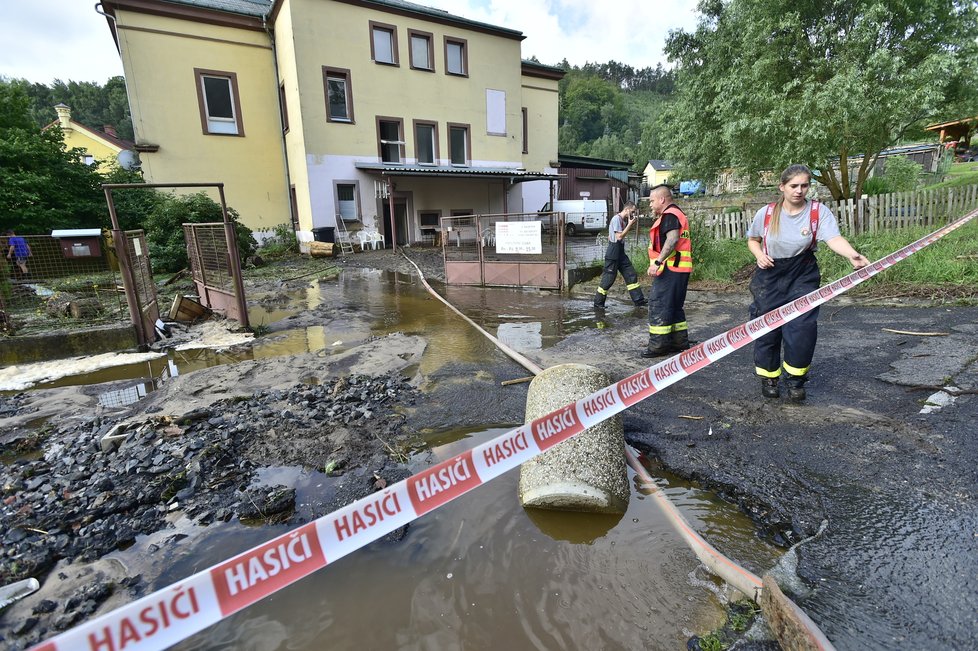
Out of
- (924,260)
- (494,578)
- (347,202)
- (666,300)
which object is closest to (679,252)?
(666,300)

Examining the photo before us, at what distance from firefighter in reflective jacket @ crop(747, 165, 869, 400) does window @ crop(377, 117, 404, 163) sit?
1950cm

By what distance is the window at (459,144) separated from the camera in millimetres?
22469

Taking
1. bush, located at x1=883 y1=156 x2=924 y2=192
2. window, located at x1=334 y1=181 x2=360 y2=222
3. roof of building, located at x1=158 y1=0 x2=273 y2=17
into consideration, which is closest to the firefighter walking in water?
bush, located at x1=883 y1=156 x2=924 y2=192

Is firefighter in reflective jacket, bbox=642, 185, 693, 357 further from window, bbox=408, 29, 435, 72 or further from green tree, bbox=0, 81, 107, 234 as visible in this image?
window, bbox=408, 29, 435, 72

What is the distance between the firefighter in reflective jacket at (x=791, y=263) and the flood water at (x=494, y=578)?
1.60 m

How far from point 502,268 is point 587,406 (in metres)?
8.92

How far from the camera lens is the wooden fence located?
9586mm

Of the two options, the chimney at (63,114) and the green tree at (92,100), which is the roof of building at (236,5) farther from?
the green tree at (92,100)

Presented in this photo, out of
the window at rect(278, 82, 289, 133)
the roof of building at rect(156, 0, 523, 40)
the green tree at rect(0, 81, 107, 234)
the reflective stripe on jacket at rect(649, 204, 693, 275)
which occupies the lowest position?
the reflective stripe on jacket at rect(649, 204, 693, 275)

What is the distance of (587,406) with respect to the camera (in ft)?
8.36

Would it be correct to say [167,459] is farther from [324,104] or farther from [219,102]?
[219,102]

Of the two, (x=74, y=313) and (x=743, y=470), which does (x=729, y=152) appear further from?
(x=74, y=313)

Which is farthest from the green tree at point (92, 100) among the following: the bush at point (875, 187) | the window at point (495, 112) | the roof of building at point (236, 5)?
the bush at point (875, 187)

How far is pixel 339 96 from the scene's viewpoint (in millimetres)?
19828
